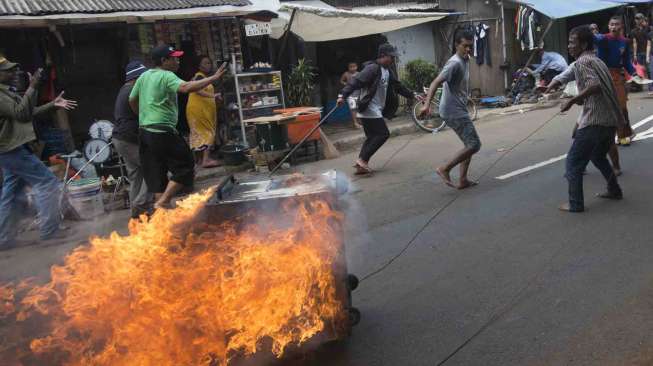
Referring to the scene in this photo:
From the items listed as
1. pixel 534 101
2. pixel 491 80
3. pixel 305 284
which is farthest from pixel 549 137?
pixel 305 284

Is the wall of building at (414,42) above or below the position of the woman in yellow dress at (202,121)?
above

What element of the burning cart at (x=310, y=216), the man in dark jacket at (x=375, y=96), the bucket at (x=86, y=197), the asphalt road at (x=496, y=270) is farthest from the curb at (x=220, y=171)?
the burning cart at (x=310, y=216)

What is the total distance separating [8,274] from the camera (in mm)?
5559

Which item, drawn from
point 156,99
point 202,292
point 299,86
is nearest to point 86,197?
point 156,99

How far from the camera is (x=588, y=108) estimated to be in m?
5.55

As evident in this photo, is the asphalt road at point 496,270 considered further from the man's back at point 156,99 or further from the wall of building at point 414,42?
the wall of building at point 414,42

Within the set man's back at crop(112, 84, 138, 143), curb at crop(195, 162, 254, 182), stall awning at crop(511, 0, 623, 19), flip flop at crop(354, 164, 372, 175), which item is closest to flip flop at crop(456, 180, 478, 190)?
flip flop at crop(354, 164, 372, 175)

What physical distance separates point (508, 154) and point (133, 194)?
221 inches

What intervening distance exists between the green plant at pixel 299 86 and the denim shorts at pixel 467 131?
5618 mm

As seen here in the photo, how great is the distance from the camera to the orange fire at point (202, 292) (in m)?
3.02

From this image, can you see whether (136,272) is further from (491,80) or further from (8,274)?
(491,80)

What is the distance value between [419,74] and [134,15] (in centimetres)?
785

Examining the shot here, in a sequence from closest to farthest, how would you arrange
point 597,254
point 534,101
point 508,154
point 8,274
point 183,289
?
point 183,289 → point 597,254 → point 8,274 → point 508,154 → point 534,101

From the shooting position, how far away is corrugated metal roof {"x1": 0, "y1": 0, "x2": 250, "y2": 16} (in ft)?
27.7
